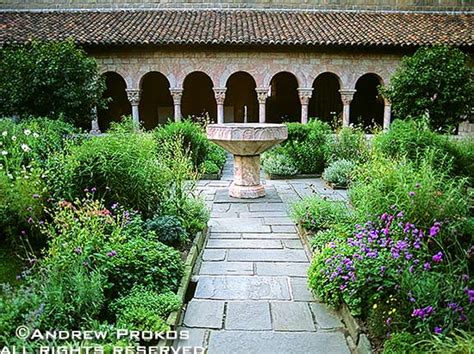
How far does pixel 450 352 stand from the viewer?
2250 millimetres

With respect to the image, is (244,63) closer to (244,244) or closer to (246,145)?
(246,145)

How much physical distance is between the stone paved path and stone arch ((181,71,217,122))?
1373 centimetres

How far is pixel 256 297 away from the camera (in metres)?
3.62

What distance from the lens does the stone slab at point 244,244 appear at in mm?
4797

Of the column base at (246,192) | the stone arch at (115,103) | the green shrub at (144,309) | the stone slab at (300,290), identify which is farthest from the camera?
the stone arch at (115,103)

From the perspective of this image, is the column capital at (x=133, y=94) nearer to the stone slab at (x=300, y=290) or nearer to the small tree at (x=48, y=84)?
the small tree at (x=48, y=84)

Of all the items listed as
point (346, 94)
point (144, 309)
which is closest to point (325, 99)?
point (346, 94)

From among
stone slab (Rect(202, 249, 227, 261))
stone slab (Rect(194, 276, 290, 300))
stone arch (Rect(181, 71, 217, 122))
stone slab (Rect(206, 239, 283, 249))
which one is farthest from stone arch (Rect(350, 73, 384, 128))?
stone slab (Rect(194, 276, 290, 300))

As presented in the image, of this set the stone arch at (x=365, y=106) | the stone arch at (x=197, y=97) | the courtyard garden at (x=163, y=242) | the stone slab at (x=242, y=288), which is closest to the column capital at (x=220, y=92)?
the stone arch at (x=197, y=97)

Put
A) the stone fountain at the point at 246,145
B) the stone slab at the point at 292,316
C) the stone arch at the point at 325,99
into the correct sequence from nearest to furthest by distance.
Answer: the stone slab at the point at 292,316 → the stone fountain at the point at 246,145 → the stone arch at the point at 325,99

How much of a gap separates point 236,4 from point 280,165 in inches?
376

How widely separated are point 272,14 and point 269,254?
44.3 ft

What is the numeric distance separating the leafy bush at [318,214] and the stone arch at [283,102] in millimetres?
14094

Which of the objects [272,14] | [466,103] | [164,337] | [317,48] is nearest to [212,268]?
[164,337]
